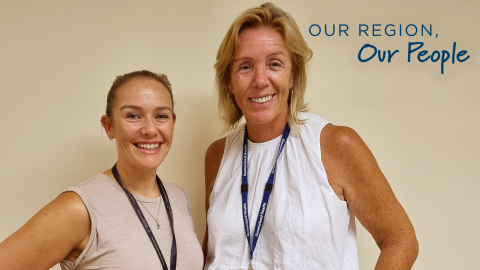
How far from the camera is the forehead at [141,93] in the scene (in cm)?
153

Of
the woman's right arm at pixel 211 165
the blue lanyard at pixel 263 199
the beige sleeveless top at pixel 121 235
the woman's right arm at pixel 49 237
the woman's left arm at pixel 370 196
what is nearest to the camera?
the woman's right arm at pixel 49 237

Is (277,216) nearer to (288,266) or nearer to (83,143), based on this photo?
(288,266)

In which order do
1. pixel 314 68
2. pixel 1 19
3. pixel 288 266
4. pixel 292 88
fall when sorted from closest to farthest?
pixel 288 266 → pixel 292 88 → pixel 1 19 → pixel 314 68

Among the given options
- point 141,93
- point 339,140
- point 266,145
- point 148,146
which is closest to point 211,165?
point 266,145

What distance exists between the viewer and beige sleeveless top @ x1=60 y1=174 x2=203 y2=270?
4.48ft

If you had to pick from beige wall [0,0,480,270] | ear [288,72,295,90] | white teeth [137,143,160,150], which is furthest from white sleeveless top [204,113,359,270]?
beige wall [0,0,480,270]

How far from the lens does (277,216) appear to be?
5.07 feet

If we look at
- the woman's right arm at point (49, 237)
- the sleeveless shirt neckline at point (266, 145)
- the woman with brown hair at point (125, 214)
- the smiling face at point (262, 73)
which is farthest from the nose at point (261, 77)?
the woman's right arm at point (49, 237)

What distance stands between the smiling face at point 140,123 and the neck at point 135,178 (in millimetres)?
21

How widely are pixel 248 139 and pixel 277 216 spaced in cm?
41

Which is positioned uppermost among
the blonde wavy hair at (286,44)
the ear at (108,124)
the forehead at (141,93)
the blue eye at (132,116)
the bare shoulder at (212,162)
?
the blonde wavy hair at (286,44)

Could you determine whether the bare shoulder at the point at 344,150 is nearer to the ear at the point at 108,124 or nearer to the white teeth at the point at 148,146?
the white teeth at the point at 148,146

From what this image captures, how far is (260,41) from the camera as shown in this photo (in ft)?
5.31

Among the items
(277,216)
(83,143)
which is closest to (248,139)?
(277,216)
